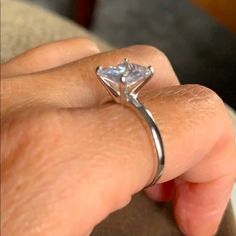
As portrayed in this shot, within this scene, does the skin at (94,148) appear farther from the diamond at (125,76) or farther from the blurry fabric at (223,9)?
the blurry fabric at (223,9)

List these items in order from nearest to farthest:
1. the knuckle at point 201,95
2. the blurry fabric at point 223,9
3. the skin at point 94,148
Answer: the skin at point 94,148 → the knuckle at point 201,95 → the blurry fabric at point 223,9

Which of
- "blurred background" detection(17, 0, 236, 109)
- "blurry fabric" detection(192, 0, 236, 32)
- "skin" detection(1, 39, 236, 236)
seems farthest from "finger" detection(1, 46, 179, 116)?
"blurred background" detection(17, 0, 236, 109)

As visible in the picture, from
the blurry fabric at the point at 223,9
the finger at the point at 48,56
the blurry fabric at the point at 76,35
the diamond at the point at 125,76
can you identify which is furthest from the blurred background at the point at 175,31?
the diamond at the point at 125,76

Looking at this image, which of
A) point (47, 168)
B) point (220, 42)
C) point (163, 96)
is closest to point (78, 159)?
point (47, 168)

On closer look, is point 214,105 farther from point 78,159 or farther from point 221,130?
point 78,159

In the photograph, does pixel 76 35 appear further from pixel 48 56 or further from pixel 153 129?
pixel 153 129

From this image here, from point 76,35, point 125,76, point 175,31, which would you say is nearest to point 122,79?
point 125,76

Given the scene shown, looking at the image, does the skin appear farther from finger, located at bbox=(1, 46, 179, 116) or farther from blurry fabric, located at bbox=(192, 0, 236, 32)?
blurry fabric, located at bbox=(192, 0, 236, 32)
